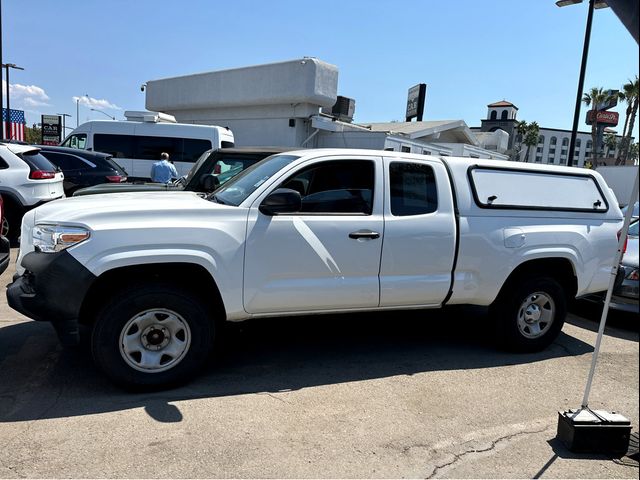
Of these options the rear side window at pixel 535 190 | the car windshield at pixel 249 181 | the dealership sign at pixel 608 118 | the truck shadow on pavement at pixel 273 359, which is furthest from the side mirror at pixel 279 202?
the dealership sign at pixel 608 118

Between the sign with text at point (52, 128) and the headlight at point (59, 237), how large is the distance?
37.7 metres

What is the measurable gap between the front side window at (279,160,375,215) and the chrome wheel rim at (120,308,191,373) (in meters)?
1.44

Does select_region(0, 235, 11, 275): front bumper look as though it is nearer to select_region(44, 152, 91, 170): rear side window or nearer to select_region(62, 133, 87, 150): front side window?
select_region(44, 152, 91, 170): rear side window

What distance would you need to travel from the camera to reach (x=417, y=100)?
33.8m

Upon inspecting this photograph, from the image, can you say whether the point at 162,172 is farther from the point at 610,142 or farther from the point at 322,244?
the point at 610,142

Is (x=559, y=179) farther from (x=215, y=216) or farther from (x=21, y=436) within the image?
(x=21, y=436)

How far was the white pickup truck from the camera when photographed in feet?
11.7

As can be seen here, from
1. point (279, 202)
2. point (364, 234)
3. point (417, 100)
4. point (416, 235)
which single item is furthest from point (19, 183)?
point (417, 100)

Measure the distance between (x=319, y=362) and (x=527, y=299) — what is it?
6.97 feet

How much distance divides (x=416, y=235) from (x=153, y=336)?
230cm

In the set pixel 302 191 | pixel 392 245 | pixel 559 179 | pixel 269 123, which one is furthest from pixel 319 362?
pixel 269 123

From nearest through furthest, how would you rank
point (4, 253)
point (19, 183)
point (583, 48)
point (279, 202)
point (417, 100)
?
point (279, 202) → point (4, 253) → point (19, 183) → point (583, 48) → point (417, 100)

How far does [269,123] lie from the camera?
23406 mm

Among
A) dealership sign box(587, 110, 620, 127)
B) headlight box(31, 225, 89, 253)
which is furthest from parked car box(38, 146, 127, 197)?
dealership sign box(587, 110, 620, 127)
